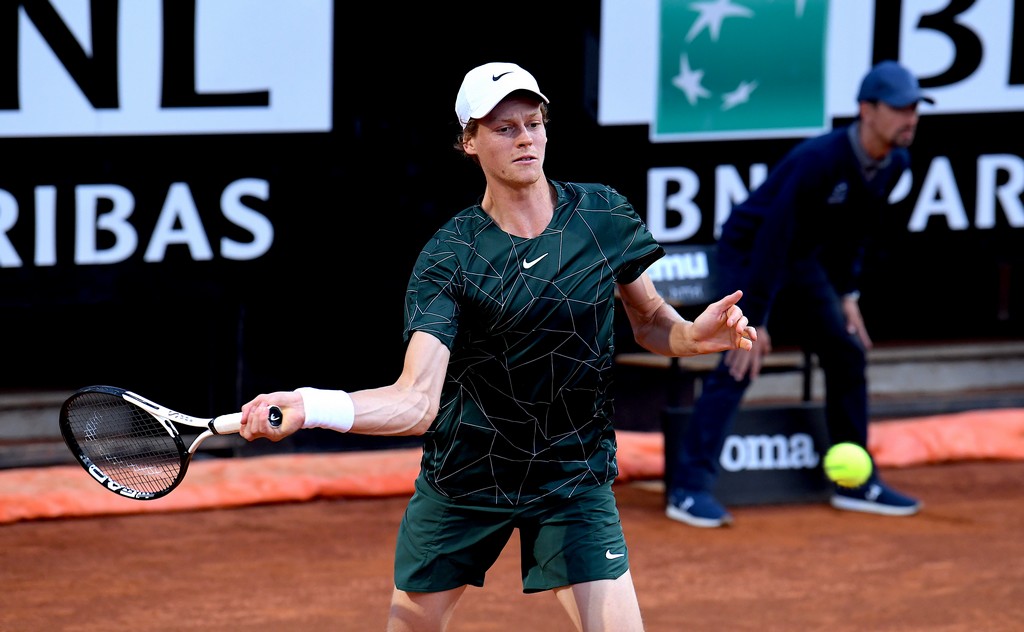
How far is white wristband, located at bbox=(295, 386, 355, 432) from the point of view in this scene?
110 inches

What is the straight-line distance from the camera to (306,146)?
6.22 meters

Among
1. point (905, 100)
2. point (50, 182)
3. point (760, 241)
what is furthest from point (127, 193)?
point (905, 100)

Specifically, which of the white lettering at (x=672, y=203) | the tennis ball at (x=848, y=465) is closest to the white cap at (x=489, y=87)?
the tennis ball at (x=848, y=465)

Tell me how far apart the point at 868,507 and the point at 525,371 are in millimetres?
3321

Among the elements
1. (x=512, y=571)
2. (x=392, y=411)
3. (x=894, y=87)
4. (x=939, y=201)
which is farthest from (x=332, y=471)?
(x=392, y=411)

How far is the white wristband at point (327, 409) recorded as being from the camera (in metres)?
2.80

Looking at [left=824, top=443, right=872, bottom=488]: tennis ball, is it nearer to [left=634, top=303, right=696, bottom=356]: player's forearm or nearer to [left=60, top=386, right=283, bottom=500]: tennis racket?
[left=634, top=303, right=696, bottom=356]: player's forearm

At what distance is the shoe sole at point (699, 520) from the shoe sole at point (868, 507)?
1.85ft

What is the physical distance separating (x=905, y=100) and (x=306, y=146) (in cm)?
247

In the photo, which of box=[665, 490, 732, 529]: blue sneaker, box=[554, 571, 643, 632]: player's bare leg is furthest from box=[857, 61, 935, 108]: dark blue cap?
box=[554, 571, 643, 632]: player's bare leg

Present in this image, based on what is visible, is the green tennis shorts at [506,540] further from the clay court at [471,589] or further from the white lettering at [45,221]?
the white lettering at [45,221]

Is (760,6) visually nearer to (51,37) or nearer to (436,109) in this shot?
(436,109)

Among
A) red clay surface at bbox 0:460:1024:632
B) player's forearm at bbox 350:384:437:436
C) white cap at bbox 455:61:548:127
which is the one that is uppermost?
white cap at bbox 455:61:548:127

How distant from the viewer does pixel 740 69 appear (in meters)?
6.58
